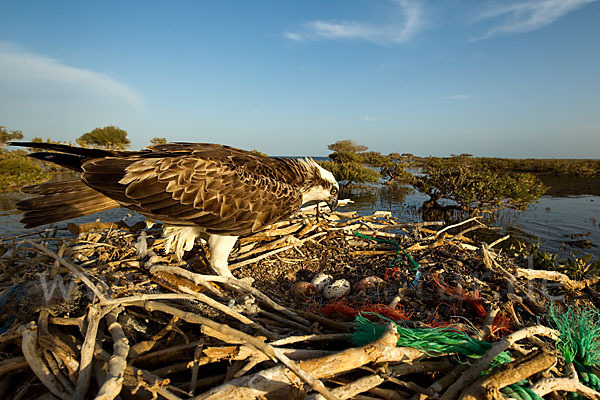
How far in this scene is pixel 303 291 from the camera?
3.12 meters

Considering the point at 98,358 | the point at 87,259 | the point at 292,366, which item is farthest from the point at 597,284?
the point at 87,259

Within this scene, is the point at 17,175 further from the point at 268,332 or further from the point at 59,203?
the point at 268,332

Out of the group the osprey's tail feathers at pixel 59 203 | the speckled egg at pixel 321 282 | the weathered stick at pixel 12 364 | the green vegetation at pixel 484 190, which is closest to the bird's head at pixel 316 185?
the speckled egg at pixel 321 282

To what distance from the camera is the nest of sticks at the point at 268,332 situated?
1514mm

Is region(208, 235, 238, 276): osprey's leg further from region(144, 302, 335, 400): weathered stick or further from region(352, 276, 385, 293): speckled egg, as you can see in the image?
region(352, 276, 385, 293): speckled egg

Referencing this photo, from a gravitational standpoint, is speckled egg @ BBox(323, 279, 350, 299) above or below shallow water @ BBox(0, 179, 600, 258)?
above

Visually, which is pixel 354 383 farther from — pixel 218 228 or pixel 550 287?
pixel 550 287

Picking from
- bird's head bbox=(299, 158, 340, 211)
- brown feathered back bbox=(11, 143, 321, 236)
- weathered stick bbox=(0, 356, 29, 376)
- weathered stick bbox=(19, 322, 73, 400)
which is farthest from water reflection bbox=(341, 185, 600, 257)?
weathered stick bbox=(0, 356, 29, 376)

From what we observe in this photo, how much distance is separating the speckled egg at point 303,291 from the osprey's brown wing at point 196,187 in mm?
814

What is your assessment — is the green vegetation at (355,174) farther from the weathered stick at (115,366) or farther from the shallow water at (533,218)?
the weathered stick at (115,366)

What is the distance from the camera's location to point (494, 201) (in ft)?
33.9

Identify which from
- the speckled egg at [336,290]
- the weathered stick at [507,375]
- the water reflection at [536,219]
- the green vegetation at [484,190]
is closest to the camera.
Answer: the weathered stick at [507,375]

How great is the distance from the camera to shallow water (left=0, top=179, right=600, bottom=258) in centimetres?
948

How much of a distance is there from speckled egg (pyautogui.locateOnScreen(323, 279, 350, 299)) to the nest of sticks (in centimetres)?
5
